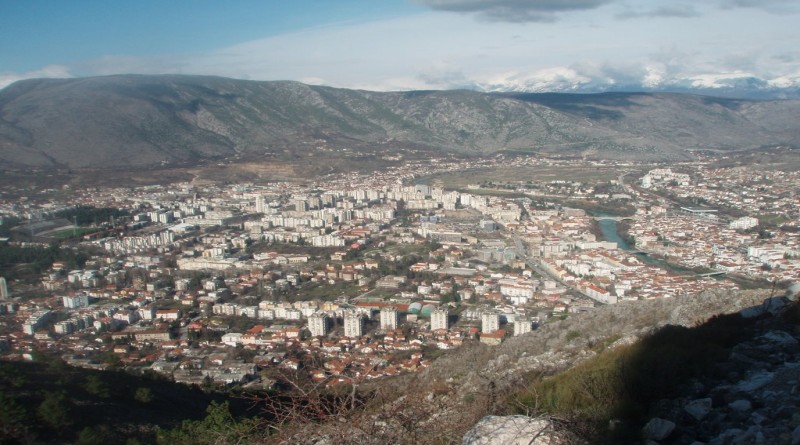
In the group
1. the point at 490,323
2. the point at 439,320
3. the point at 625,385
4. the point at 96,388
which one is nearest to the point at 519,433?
the point at 625,385

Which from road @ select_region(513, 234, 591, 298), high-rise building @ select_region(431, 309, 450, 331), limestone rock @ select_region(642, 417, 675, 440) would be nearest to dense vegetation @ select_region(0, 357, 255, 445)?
limestone rock @ select_region(642, 417, 675, 440)

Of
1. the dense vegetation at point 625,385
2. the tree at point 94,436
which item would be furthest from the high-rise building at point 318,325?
the dense vegetation at point 625,385

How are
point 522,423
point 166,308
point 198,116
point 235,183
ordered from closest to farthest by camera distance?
1. point 522,423
2. point 166,308
3. point 235,183
4. point 198,116

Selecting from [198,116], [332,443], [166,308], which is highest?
[198,116]

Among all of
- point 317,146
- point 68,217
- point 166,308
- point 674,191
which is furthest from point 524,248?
point 317,146

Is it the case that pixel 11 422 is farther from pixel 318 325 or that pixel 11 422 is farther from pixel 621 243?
pixel 621 243

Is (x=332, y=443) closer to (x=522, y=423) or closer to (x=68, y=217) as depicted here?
(x=522, y=423)
